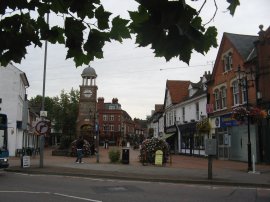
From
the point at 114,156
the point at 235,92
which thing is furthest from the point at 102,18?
the point at 235,92

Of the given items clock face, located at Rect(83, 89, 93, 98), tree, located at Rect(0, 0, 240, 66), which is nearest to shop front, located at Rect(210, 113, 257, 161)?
clock face, located at Rect(83, 89, 93, 98)

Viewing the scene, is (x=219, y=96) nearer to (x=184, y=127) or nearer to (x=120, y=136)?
(x=184, y=127)

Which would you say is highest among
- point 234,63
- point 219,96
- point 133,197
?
point 234,63

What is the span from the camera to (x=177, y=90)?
178 feet

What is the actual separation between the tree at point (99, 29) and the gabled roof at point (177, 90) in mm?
48412

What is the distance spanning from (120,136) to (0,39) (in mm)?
110218

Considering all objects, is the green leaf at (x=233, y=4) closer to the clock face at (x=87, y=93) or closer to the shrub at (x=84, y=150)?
the shrub at (x=84, y=150)

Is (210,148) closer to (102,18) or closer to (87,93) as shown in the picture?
(102,18)

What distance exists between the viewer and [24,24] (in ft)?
13.8

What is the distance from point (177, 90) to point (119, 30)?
1997 inches

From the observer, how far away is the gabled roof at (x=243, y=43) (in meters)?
33.1

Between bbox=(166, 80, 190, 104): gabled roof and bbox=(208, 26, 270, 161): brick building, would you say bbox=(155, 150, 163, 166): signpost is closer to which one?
bbox=(208, 26, 270, 161): brick building

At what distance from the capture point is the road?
12.0 metres

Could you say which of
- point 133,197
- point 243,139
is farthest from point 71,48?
point 243,139
